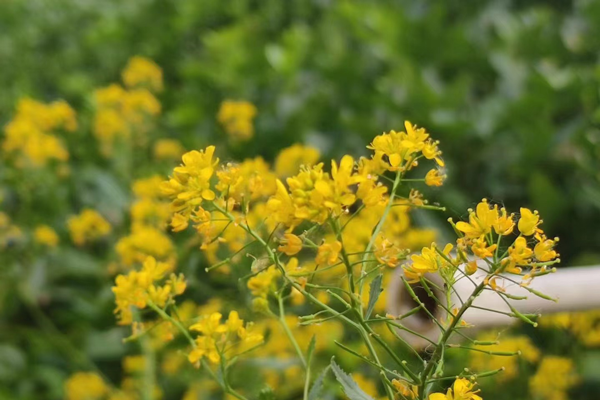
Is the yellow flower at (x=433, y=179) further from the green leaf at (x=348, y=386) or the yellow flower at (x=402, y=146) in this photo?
the green leaf at (x=348, y=386)

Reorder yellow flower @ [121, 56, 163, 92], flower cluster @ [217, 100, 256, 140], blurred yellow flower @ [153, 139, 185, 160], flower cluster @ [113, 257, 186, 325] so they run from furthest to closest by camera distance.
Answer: yellow flower @ [121, 56, 163, 92] → blurred yellow flower @ [153, 139, 185, 160] → flower cluster @ [217, 100, 256, 140] → flower cluster @ [113, 257, 186, 325]

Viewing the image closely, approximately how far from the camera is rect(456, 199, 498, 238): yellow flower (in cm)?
43

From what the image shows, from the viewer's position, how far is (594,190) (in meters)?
1.58

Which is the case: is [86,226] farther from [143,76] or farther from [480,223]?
[480,223]

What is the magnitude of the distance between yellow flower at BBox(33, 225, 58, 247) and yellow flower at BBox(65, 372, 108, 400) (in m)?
0.35

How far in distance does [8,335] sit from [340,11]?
4.89 feet

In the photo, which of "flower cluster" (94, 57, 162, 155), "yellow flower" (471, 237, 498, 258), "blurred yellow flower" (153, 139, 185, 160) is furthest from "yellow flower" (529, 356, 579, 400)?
"flower cluster" (94, 57, 162, 155)

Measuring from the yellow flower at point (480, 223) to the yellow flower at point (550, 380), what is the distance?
2.50ft

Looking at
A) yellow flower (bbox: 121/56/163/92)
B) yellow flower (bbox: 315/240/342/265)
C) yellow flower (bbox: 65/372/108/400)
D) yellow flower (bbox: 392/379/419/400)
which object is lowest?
yellow flower (bbox: 392/379/419/400)

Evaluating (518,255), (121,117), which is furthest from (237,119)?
(518,255)

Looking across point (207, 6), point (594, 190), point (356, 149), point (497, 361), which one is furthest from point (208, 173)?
point (207, 6)

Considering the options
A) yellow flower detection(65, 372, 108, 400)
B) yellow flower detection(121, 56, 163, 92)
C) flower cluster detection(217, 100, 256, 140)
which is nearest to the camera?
yellow flower detection(65, 372, 108, 400)

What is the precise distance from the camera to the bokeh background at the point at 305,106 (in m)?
1.67

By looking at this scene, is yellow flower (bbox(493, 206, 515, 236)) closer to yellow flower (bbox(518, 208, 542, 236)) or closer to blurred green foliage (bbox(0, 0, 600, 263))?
yellow flower (bbox(518, 208, 542, 236))
